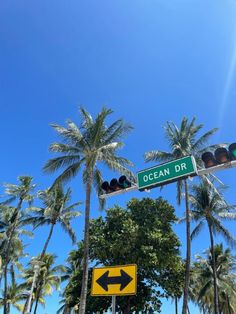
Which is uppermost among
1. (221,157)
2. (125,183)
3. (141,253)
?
(141,253)

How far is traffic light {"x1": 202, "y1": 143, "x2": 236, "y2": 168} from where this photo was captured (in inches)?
269

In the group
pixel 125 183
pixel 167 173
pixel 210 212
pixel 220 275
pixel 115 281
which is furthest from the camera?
pixel 220 275

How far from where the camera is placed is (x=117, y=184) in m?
8.62

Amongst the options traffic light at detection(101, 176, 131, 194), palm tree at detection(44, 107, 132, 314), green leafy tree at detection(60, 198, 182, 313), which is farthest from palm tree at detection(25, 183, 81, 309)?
traffic light at detection(101, 176, 131, 194)

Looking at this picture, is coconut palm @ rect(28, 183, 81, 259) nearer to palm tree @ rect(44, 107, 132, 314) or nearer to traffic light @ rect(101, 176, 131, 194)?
palm tree @ rect(44, 107, 132, 314)

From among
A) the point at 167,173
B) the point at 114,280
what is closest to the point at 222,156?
the point at 167,173

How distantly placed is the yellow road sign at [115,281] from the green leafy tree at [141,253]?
62.3ft

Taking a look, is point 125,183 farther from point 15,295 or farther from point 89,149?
point 15,295

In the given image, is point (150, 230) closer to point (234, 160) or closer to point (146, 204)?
point (146, 204)

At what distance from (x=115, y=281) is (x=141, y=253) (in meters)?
19.5

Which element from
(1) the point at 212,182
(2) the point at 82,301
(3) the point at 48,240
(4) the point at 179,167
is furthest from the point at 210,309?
(4) the point at 179,167

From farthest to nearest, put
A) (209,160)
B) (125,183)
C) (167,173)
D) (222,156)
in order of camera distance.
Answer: (125,183) < (167,173) < (209,160) < (222,156)

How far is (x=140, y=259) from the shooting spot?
2433 cm

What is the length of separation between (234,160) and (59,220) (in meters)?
29.5
